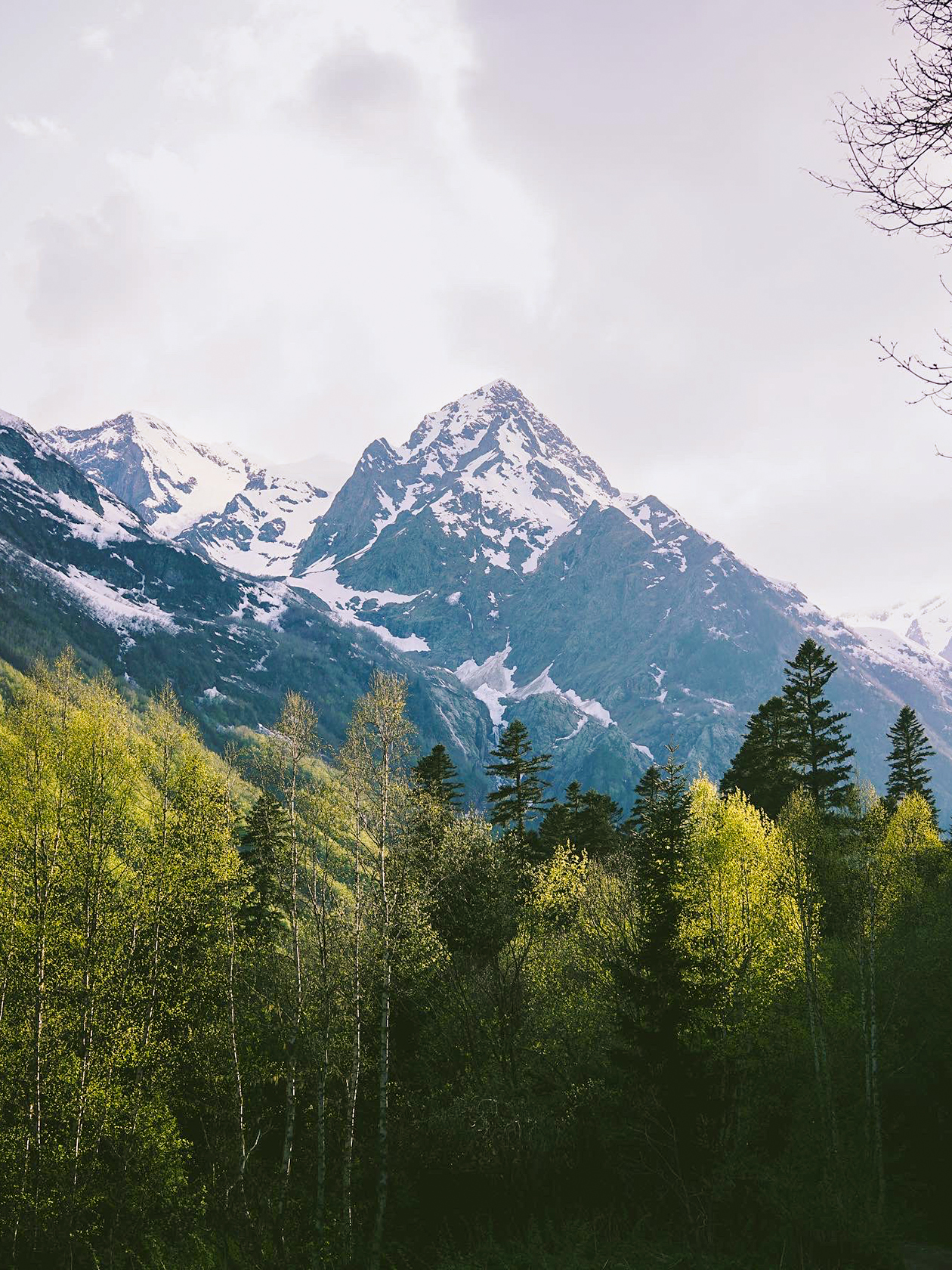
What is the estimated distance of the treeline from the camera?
21250mm

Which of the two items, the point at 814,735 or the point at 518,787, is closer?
the point at 814,735

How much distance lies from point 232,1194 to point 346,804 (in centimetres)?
1261

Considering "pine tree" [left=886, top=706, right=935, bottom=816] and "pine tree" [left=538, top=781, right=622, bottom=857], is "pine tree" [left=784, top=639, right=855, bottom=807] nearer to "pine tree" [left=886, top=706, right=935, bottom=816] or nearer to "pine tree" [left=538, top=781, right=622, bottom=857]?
"pine tree" [left=538, top=781, right=622, bottom=857]

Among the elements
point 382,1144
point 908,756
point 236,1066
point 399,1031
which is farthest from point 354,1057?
point 908,756

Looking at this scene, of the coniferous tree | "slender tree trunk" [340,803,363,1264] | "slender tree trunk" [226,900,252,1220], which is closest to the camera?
"slender tree trunk" [340,803,363,1264]

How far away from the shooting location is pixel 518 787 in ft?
168

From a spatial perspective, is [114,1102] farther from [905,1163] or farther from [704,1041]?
[905,1163]

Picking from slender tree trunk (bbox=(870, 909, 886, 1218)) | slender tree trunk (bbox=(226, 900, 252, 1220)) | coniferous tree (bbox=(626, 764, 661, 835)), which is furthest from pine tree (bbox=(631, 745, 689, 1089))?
slender tree trunk (bbox=(226, 900, 252, 1220))

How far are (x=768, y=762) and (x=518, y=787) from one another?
17803 millimetres

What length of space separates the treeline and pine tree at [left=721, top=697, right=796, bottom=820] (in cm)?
1699

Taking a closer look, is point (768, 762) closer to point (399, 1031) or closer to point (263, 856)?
point (399, 1031)

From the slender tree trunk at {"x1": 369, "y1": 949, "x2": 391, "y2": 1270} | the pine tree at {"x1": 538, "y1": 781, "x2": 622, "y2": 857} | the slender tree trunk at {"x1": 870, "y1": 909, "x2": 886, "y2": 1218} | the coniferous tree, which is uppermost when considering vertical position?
the coniferous tree

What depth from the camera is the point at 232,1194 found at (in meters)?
23.5

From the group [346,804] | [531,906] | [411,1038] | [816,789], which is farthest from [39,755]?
[816,789]
